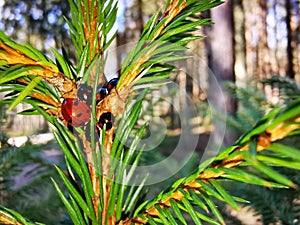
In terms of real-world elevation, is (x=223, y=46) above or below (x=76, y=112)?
above

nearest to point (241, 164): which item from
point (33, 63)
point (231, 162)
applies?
point (231, 162)

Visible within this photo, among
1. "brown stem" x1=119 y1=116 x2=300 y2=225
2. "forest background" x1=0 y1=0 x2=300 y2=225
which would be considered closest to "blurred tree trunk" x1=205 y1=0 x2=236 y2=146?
"forest background" x1=0 y1=0 x2=300 y2=225

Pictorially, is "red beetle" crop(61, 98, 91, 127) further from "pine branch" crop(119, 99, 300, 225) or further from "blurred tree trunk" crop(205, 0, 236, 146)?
"blurred tree trunk" crop(205, 0, 236, 146)

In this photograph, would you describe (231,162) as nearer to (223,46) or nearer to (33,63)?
(33,63)

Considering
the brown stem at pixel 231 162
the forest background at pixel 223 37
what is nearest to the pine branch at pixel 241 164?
the brown stem at pixel 231 162

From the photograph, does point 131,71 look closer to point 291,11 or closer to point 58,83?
point 58,83

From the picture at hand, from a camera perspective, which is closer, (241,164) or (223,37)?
(241,164)
